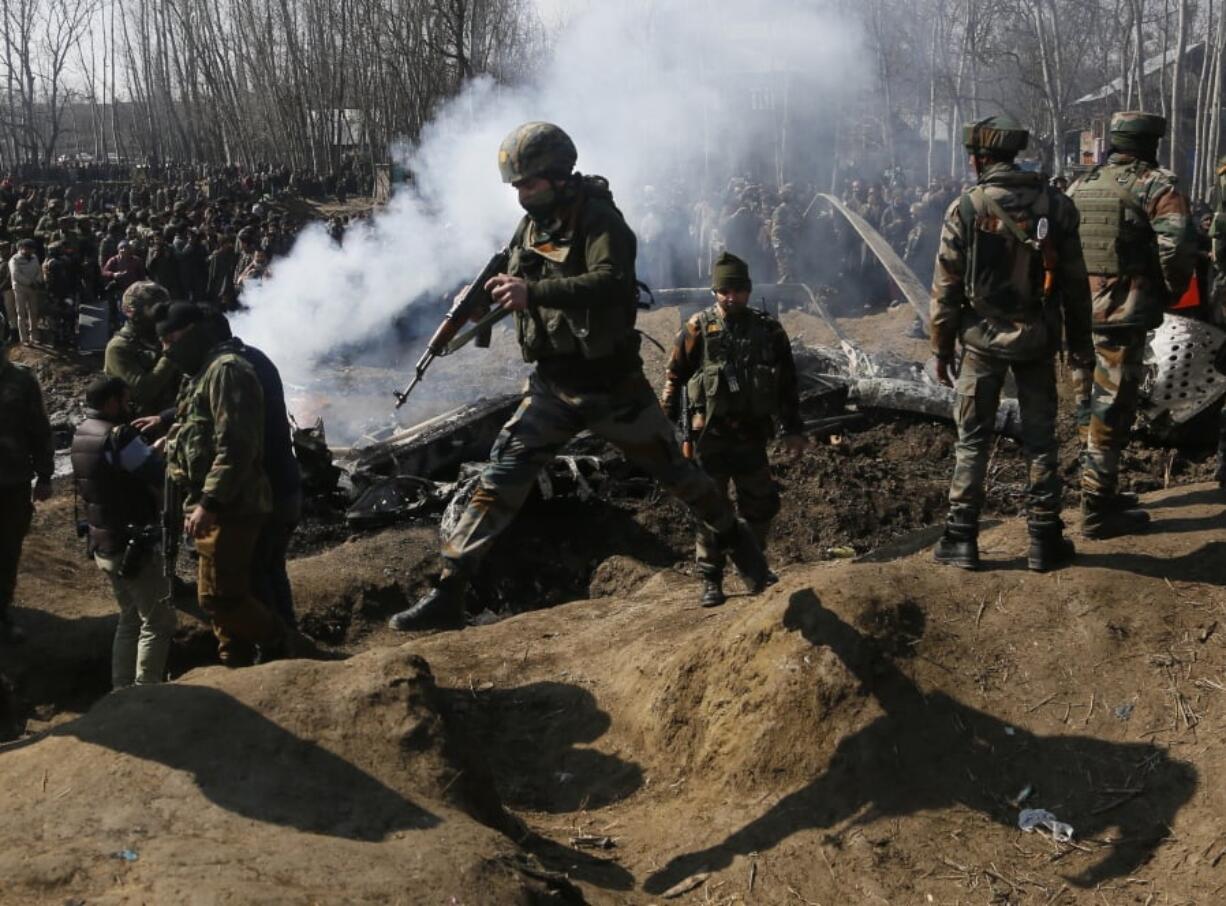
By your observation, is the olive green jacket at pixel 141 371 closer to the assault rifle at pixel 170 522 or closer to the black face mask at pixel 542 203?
the assault rifle at pixel 170 522

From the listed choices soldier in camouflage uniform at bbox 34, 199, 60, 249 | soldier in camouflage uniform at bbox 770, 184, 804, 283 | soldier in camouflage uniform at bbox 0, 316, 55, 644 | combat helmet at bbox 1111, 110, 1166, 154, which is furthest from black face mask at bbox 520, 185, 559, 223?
soldier in camouflage uniform at bbox 34, 199, 60, 249

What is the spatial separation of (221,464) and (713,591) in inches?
97.8

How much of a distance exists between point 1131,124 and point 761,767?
11.5 feet

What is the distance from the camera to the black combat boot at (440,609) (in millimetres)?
4754

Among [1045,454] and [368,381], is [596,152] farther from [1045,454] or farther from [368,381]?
[1045,454]

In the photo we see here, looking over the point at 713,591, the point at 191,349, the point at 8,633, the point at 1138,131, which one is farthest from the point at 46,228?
the point at 1138,131

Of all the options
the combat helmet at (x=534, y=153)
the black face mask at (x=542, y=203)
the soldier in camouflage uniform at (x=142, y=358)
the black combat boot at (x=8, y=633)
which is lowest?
the black combat boot at (x=8, y=633)

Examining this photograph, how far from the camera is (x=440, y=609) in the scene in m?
4.80

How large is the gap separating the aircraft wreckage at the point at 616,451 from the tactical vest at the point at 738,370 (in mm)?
3005

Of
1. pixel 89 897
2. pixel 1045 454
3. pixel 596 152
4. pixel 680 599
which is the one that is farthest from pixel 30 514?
pixel 596 152

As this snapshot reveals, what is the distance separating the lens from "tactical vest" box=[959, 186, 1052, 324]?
496cm

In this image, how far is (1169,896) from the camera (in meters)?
3.82

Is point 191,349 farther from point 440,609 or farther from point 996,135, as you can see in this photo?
point 996,135

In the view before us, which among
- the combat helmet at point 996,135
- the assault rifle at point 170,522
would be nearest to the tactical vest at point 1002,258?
the combat helmet at point 996,135
